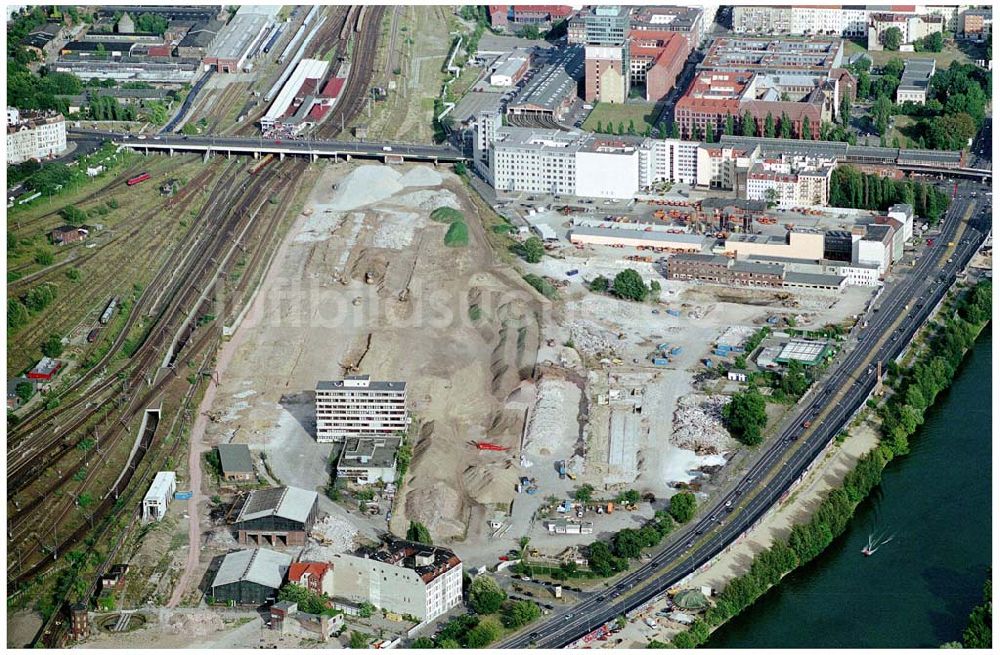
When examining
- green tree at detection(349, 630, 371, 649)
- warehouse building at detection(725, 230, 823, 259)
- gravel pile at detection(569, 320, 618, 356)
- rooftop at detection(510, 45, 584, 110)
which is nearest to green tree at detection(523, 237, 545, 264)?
gravel pile at detection(569, 320, 618, 356)

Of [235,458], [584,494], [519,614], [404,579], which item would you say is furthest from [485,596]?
[235,458]

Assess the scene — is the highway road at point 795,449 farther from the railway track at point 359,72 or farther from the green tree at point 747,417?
the railway track at point 359,72

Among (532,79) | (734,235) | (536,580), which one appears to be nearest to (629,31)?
(532,79)

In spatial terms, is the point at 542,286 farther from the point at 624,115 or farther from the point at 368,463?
the point at 624,115

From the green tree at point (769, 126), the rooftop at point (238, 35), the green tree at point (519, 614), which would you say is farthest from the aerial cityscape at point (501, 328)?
the rooftop at point (238, 35)

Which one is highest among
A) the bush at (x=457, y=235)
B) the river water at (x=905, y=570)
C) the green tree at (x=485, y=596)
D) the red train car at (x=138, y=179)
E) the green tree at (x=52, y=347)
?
the bush at (x=457, y=235)

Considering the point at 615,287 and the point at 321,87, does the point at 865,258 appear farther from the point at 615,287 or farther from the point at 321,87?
the point at 321,87
